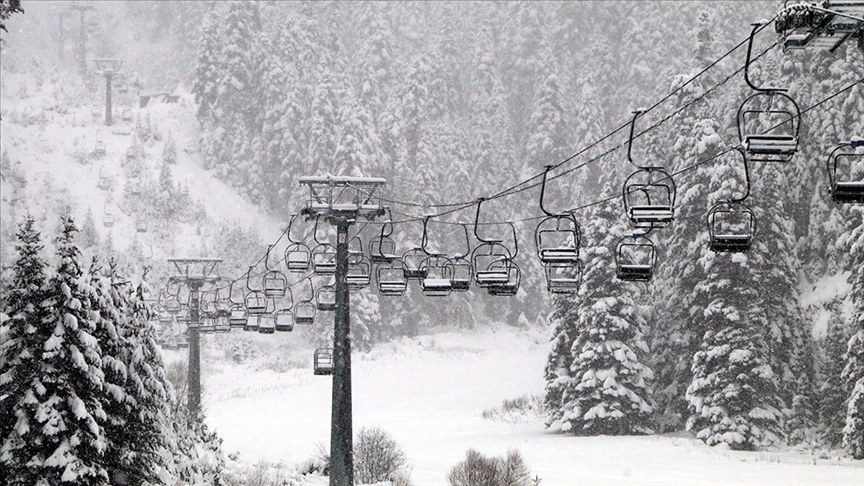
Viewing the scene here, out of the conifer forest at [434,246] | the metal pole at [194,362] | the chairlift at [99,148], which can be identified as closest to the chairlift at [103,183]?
the conifer forest at [434,246]

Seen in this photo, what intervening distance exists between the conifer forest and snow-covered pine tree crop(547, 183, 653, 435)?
12 centimetres

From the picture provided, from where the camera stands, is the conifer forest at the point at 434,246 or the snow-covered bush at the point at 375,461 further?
the snow-covered bush at the point at 375,461

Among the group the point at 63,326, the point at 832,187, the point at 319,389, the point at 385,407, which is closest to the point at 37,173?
the point at 319,389

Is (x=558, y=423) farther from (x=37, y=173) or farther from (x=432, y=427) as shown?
(x=37, y=173)

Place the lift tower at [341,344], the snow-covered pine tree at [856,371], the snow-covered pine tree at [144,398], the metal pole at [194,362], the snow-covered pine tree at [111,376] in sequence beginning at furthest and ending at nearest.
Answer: the metal pole at [194,362], the snow-covered pine tree at [856,371], the lift tower at [341,344], the snow-covered pine tree at [144,398], the snow-covered pine tree at [111,376]

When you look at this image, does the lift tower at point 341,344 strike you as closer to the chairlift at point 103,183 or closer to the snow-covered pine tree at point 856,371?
the snow-covered pine tree at point 856,371

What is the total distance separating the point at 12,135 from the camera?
60.6 m

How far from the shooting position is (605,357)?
33.0m

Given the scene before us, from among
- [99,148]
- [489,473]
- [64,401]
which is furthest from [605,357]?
[99,148]

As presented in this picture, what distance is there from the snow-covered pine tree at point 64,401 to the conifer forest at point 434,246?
4cm

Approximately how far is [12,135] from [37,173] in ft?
14.2

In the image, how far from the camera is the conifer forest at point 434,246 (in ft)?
44.7

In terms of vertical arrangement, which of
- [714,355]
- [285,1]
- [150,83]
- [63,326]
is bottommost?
[714,355]

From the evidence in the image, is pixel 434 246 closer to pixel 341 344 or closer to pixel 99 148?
pixel 99 148
